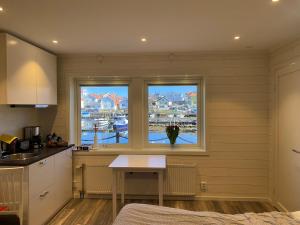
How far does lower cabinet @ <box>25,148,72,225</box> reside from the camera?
2939 mm

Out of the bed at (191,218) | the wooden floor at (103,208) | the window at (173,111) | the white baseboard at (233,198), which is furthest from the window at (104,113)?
the bed at (191,218)

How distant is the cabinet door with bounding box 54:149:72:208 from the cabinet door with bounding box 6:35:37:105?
939mm

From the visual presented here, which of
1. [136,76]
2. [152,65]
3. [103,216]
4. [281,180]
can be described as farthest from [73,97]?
[281,180]

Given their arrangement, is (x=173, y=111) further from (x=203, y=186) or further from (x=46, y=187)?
(x=46, y=187)

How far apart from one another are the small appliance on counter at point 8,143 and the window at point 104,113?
1.33m

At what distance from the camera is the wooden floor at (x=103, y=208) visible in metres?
3.43

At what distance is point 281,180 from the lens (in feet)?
12.1

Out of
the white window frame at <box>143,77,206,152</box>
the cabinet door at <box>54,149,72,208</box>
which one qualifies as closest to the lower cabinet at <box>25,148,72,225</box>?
the cabinet door at <box>54,149,72,208</box>

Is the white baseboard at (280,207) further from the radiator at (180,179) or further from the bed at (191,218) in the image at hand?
the bed at (191,218)

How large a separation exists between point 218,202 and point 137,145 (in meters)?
1.59

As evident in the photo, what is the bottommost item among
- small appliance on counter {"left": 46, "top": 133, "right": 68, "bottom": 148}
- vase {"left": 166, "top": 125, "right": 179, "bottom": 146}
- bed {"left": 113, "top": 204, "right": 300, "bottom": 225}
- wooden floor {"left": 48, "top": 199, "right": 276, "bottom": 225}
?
wooden floor {"left": 48, "top": 199, "right": 276, "bottom": 225}

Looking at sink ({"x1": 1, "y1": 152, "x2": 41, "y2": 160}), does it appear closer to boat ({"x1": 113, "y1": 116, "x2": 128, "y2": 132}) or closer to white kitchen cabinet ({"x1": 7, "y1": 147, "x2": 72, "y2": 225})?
white kitchen cabinet ({"x1": 7, "y1": 147, "x2": 72, "y2": 225})

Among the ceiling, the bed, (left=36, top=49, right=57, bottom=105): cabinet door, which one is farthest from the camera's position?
(left=36, top=49, right=57, bottom=105): cabinet door

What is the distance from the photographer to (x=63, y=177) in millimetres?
3850
